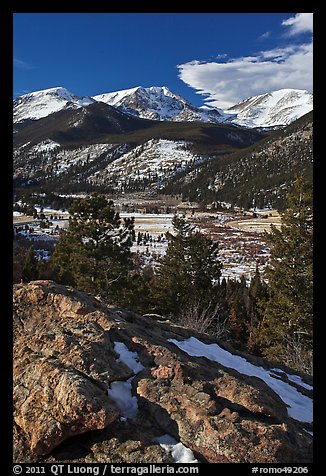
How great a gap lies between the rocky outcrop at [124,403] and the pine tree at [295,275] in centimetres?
1339

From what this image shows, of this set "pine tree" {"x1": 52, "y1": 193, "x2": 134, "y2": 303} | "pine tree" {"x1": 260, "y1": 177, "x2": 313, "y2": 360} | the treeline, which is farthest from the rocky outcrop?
"pine tree" {"x1": 52, "y1": 193, "x2": 134, "y2": 303}

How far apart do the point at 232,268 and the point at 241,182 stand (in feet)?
478

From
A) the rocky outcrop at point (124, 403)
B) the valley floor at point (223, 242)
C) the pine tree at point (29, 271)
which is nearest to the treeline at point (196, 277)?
the pine tree at point (29, 271)

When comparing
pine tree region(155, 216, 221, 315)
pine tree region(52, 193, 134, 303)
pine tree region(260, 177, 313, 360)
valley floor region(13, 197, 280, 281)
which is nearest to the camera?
pine tree region(260, 177, 313, 360)

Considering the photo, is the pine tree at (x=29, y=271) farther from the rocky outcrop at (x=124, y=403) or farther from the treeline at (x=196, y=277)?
the rocky outcrop at (x=124, y=403)

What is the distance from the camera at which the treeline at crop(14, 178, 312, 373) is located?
18406 mm

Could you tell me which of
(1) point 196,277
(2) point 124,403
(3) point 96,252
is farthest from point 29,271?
(2) point 124,403

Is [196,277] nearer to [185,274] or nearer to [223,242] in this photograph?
[185,274]

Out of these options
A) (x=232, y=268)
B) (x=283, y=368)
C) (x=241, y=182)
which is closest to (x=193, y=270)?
(x=283, y=368)

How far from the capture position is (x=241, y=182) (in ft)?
624

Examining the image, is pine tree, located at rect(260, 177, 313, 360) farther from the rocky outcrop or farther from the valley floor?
the valley floor

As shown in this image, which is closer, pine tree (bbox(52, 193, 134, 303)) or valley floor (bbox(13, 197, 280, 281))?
pine tree (bbox(52, 193, 134, 303))

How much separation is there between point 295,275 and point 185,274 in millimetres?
8183
